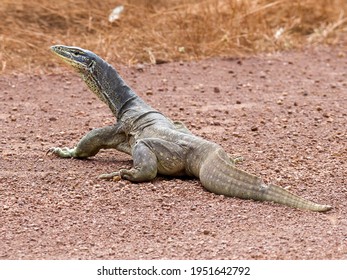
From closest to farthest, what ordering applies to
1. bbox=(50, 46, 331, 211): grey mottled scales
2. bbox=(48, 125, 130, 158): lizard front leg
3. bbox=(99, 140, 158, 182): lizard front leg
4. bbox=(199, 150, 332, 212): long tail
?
1. bbox=(199, 150, 332, 212): long tail
2. bbox=(50, 46, 331, 211): grey mottled scales
3. bbox=(99, 140, 158, 182): lizard front leg
4. bbox=(48, 125, 130, 158): lizard front leg

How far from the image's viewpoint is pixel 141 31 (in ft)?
35.3

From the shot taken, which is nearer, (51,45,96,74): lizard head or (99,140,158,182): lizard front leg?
(99,140,158,182): lizard front leg

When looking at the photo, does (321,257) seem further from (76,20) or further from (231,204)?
(76,20)

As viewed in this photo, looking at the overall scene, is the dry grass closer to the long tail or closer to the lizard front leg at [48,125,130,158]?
the lizard front leg at [48,125,130,158]

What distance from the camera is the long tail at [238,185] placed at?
5.60m

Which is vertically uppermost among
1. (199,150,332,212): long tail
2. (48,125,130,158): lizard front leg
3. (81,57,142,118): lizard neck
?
(81,57,142,118): lizard neck

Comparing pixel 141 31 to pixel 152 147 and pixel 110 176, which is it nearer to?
pixel 152 147

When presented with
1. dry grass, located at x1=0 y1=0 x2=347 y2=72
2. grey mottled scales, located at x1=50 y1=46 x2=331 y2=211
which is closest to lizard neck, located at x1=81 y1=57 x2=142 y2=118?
grey mottled scales, located at x1=50 y1=46 x2=331 y2=211

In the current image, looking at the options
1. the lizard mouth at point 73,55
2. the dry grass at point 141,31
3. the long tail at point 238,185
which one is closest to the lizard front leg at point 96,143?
the lizard mouth at point 73,55

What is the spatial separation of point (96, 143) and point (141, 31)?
13.5ft

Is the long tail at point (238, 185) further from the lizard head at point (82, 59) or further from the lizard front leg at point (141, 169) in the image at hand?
the lizard head at point (82, 59)

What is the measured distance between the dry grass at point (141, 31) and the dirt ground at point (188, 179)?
0.28 m

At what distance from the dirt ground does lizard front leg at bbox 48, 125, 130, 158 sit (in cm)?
8

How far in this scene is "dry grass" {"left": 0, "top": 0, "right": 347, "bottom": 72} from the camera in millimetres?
10391
